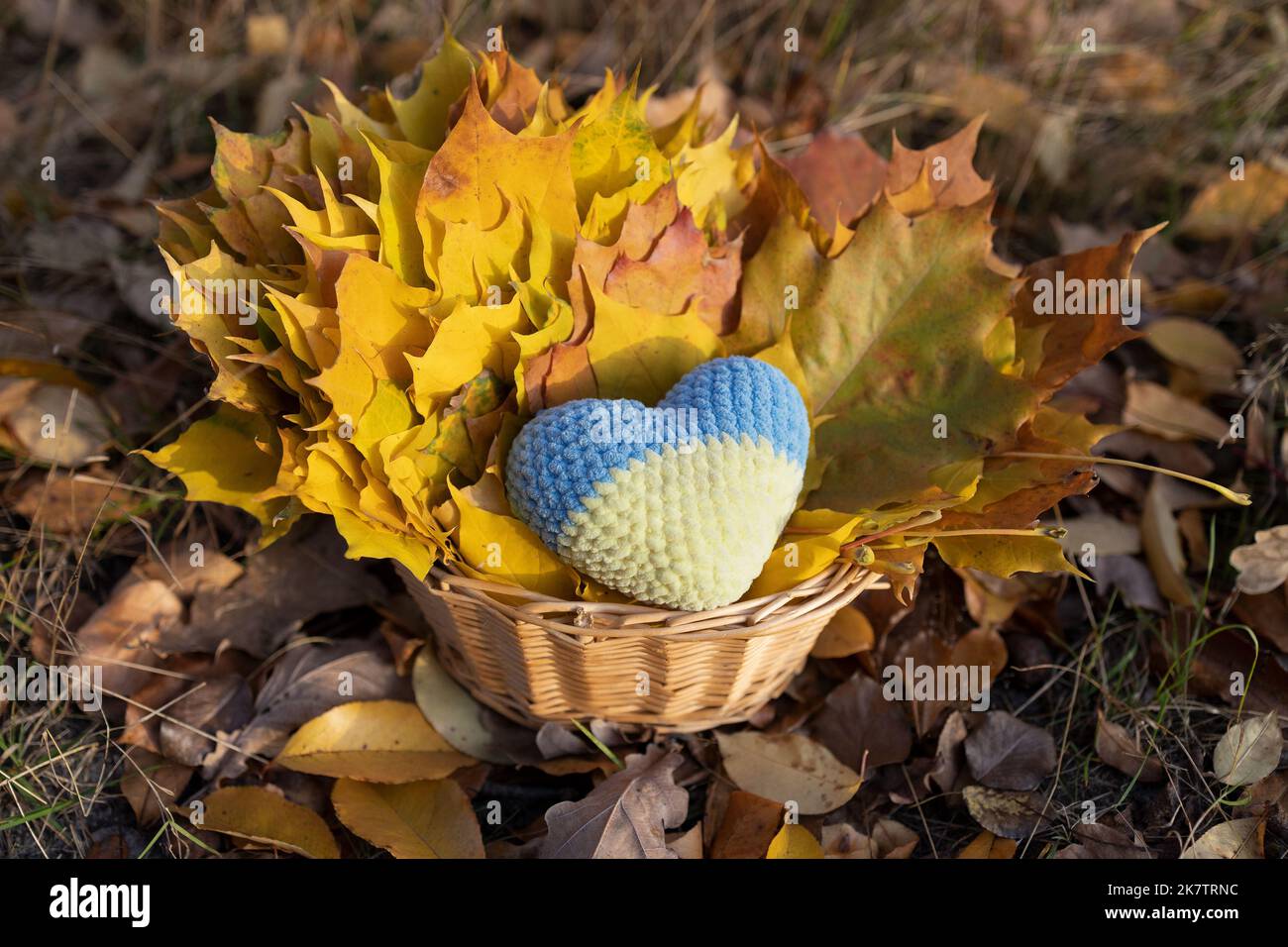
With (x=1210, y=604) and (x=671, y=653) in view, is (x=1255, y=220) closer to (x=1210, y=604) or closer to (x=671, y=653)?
(x=1210, y=604)

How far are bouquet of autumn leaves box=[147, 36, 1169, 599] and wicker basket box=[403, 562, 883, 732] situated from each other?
1.8 inches

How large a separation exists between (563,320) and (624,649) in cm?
36

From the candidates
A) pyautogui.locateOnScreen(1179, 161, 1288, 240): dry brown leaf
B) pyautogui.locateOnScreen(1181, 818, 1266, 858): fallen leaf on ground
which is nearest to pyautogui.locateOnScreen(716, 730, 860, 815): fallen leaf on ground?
pyautogui.locateOnScreen(1181, 818, 1266, 858): fallen leaf on ground

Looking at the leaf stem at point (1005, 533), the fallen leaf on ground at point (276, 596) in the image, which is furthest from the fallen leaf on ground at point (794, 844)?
the fallen leaf on ground at point (276, 596)

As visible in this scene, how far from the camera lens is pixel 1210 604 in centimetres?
143

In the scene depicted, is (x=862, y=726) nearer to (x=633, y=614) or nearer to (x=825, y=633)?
(x=825, y=633)

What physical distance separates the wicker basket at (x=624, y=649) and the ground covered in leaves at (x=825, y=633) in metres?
0.05

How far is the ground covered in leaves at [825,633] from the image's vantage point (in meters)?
1.25

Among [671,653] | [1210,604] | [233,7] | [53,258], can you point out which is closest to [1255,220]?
[1210,604]

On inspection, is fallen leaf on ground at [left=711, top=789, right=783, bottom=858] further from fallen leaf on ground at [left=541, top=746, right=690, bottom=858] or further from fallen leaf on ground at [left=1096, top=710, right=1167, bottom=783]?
fallen leaf on ground at [left=1096, top=710, right=1167, bottom=783]

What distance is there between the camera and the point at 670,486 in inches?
42.0

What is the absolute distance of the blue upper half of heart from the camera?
1.07 meters

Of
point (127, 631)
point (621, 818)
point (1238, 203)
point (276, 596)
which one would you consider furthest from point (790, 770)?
point (1238, 203)
